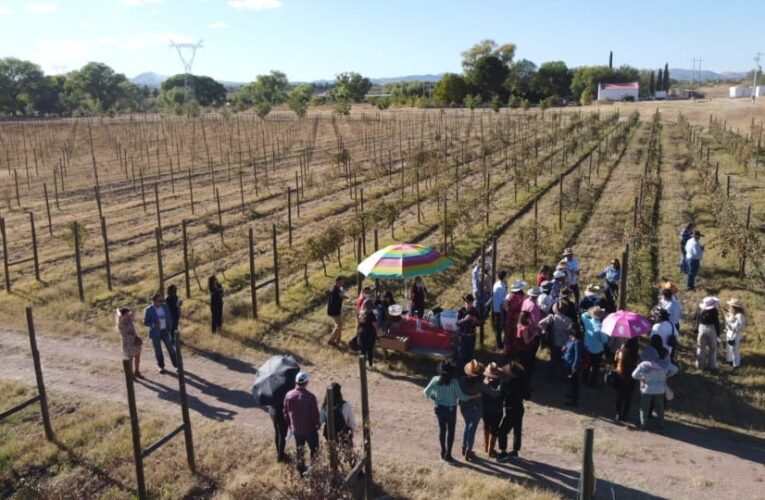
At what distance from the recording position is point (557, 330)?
9789 millimetres

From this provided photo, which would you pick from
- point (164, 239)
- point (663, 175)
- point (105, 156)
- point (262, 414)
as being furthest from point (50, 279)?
point (105, 156)

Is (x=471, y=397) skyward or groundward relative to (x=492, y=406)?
skyward

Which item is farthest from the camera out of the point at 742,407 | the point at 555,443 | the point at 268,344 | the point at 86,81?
the point at 86,81

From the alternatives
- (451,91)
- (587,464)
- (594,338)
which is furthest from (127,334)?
(451,91)

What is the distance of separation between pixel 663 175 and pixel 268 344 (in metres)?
22.5

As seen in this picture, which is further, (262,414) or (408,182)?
(408,182)

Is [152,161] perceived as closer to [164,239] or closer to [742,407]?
[164,239]

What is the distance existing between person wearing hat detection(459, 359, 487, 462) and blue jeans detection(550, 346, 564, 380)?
2.53 metres

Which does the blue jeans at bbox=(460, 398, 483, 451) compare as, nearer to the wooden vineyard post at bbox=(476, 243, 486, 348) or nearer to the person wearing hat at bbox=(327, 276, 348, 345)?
the wooden vineyard post at bbox=(476, 243, 486, 348)

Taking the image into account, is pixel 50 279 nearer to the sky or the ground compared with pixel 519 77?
nearer to the ground

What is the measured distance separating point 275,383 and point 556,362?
475 centimetres

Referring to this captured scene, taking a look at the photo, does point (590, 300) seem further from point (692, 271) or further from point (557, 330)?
point (692, 271)

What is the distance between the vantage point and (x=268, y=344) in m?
12.0

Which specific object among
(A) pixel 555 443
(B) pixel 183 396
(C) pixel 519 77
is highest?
(C) pixel 519 77
